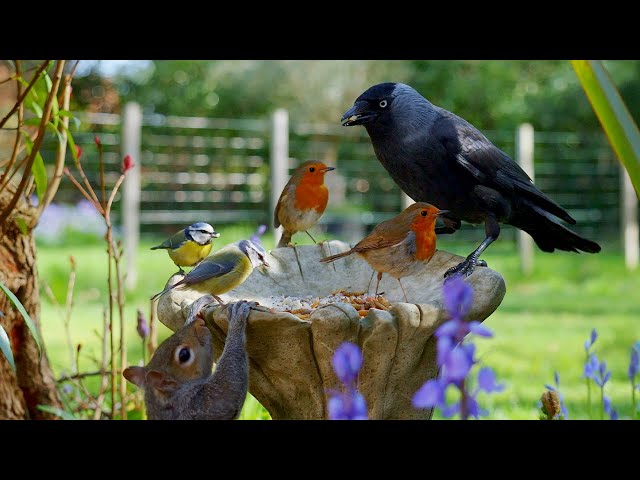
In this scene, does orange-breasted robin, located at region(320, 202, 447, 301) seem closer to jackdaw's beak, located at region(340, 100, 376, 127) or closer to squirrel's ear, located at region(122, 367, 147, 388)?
jackdaw's beak, located at region(340, 100, 376, 127)

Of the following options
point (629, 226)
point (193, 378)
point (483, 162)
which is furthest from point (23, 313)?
point (629, 226)

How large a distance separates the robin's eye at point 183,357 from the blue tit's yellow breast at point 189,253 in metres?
0.41

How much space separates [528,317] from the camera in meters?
Answer: 7.05

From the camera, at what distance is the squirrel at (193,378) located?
63.5 inches

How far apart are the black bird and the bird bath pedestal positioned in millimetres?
187

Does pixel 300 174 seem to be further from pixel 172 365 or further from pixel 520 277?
pixel 520 277

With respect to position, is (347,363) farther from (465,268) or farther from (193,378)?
(465,268)

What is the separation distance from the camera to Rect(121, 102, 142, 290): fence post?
837cm

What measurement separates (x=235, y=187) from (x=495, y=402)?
6850mm

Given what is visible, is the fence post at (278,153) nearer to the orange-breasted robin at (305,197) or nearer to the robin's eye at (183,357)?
the orange-breasted robin at (305,197)

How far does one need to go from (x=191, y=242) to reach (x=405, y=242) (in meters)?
0.53

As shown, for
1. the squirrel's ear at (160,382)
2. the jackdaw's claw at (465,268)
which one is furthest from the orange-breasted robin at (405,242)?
the squirrel's ear at (160,382)
